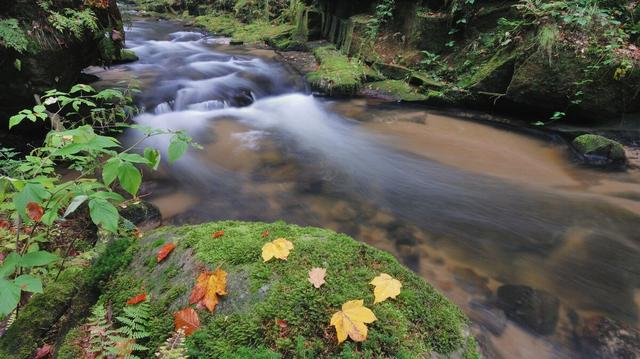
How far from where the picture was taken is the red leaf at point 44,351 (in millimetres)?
1947

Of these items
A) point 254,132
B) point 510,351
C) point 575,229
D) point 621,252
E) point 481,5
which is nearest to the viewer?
point 510,351

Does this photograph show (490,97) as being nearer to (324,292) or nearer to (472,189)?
(472,189)

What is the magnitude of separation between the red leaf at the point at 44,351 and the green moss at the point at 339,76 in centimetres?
906

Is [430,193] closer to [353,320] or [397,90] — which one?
[353,320]

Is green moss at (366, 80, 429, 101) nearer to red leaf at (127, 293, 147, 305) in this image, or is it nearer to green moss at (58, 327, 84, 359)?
red leaf at (127, 293, 147, 305)

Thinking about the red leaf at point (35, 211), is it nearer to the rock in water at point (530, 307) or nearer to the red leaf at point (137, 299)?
the red leaf at point (137, 299)

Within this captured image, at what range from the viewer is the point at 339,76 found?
34.0 ft

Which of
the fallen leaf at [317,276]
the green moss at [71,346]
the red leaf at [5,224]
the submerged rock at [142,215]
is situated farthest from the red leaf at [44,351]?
the submerged rock at [142,215]

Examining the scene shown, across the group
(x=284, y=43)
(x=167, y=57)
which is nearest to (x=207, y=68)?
(x=167, y=57)

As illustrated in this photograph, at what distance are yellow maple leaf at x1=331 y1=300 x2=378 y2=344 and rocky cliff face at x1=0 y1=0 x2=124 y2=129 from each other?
624cm

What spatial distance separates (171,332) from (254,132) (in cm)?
663

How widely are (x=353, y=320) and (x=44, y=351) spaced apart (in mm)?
1711

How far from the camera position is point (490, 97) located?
8258mm

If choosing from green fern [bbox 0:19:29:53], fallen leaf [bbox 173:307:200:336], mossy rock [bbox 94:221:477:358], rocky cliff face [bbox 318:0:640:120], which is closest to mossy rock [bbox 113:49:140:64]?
green fern [bbox 0:19:29:53]
